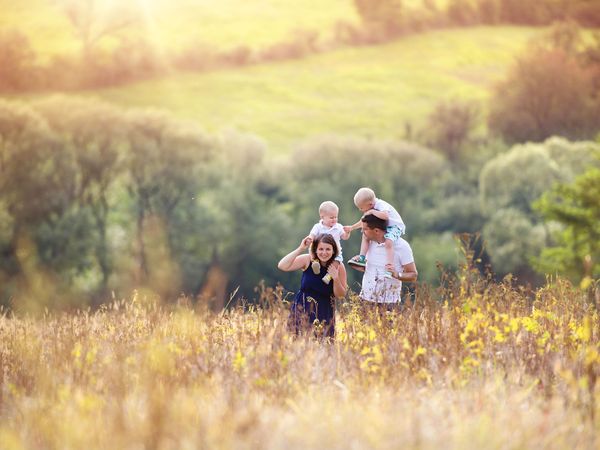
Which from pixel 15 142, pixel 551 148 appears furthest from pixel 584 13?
pixel 15 142

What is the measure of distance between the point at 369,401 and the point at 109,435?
1.87 meters

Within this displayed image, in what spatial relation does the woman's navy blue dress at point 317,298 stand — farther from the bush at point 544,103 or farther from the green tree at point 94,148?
the bush at point 544,103

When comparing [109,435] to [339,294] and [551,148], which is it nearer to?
[339,294]

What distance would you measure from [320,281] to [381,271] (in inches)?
32.2

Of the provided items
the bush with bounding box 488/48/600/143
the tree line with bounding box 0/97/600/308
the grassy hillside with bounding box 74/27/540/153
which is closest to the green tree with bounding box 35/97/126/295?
the tree line with bounding box 0/97/600/308

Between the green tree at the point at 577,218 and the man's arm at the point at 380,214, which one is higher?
the man's arm at the point at 380,214

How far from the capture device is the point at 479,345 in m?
7.74

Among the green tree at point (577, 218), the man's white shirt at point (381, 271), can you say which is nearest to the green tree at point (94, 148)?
the green tree at point (577, 218)

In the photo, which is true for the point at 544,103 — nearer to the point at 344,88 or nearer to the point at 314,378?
the point at 344,88

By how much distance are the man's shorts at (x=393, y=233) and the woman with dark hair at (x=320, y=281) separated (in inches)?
28.0

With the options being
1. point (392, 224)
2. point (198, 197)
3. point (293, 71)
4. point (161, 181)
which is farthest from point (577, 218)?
point (293, 71)

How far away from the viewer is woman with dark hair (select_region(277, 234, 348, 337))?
902 centimetres

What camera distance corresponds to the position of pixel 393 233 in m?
9.55

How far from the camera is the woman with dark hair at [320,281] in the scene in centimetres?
902
